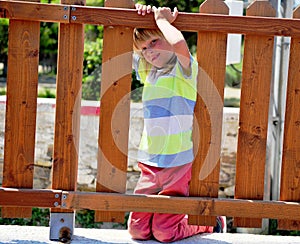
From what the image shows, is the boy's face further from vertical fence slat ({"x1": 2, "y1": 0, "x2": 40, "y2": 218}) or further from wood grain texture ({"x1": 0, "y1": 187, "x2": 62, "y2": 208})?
wood grain texture ({"x1": 0, "y1": 187, "x2": 62, "y2": 208})

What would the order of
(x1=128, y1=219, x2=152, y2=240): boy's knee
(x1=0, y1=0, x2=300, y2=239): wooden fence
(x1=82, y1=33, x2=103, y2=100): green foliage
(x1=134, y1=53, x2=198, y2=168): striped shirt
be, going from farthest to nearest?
(x1=82, y1=33, x2=103, y2=100): green foliage < (x1=128, y1=219, x2=152, y2=240): boy's knee < (x1=134, y1=53, x2=198, y2=168): striped shirt < (x1=0, y1=0, x2=300, y2=239): wooden fence

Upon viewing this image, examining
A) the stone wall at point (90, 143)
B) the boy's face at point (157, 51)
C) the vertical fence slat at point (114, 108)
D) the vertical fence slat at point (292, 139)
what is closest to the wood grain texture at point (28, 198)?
the vertical fence slat at point (114, 108)

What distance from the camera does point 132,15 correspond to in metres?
3.73

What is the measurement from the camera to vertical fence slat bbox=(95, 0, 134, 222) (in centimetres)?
379

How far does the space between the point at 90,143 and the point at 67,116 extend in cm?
259

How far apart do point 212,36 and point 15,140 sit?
4.03ft

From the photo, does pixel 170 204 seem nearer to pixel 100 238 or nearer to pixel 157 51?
pixel 100 238

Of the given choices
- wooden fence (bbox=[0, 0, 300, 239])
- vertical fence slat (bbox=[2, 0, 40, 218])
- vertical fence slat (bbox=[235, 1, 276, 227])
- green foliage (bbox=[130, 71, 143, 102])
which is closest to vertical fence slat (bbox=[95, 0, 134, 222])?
wooden fence (bbox=[0, 0, 300, 239])

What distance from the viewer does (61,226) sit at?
3.95 metres

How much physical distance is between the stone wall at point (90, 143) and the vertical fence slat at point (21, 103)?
2410 mm

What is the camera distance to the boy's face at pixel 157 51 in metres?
3.87

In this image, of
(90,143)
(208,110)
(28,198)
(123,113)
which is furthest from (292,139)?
(90,143)

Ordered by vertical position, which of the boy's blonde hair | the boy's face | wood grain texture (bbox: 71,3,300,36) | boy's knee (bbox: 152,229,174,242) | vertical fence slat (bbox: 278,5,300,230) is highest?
wood grain texture (bbox: 71,3,300,36)

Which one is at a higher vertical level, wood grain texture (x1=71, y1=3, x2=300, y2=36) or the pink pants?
wood grain texture (x1=71, y1=3, x2=300, y2=36)
